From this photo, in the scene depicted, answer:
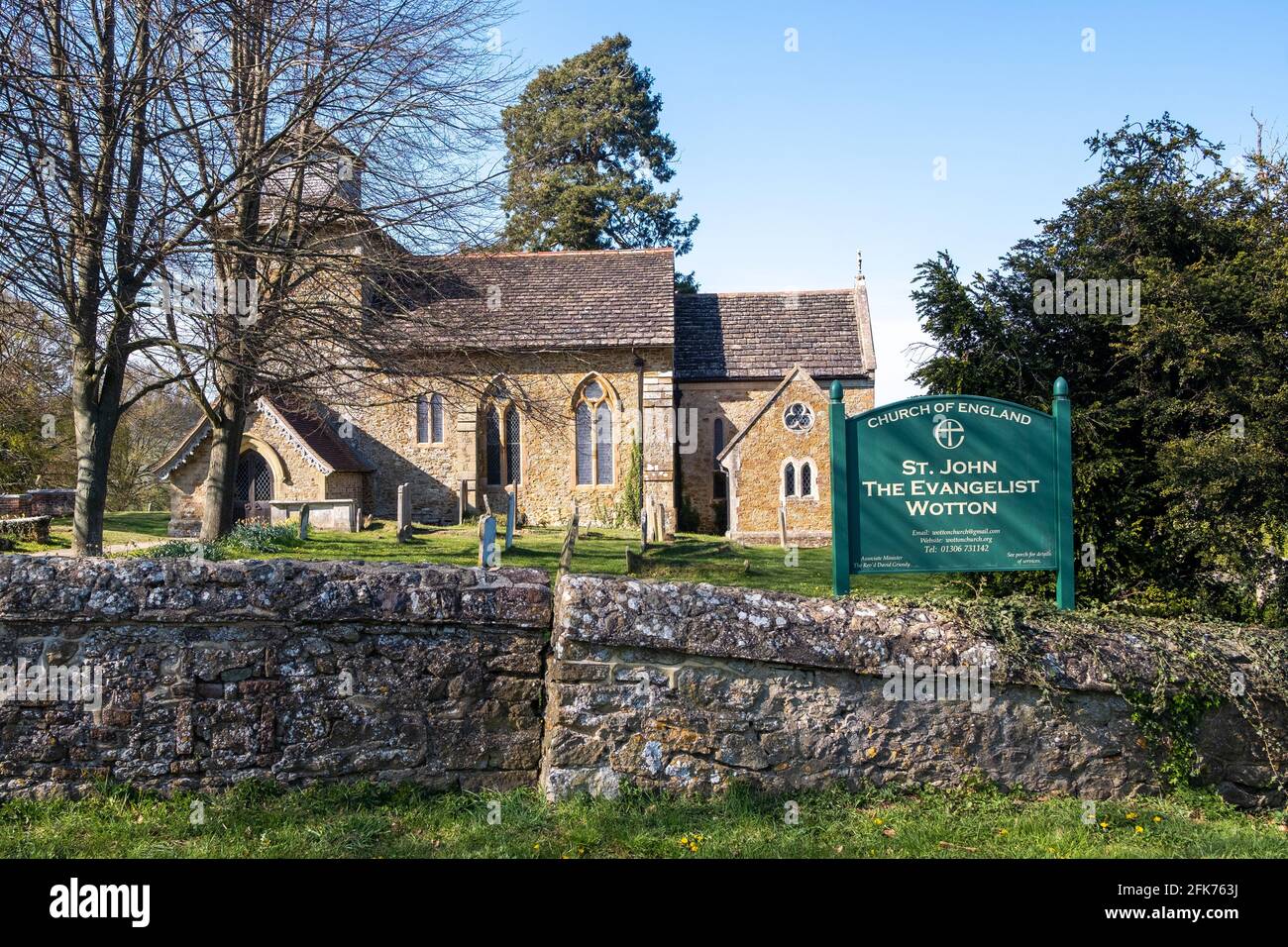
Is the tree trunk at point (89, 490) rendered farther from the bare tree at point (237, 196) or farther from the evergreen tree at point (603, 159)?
the evergreen tree at point (603, 159)

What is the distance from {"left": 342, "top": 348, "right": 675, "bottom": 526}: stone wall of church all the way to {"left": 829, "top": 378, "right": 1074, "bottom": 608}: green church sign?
63.6 feet

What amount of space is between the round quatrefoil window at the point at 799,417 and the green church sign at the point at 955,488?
55.7 feet

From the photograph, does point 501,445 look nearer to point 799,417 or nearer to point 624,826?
point 799,417

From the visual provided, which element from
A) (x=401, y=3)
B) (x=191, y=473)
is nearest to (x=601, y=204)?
(x=191, y=473)

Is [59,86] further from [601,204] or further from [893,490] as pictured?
[601,204]

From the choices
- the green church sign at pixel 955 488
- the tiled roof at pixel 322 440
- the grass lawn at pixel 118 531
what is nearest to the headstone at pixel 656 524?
the tiled roof at pixel 322 440

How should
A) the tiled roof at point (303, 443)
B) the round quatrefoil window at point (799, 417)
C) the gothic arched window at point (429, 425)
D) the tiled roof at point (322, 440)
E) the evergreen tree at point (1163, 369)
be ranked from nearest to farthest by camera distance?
the evergreen tree at point (1163, 369)
the tiled roof at point (303, 443)
the round quatrefoil window at point (799, 417)
the tiled roof at point (322, 440)
the gothic arched window at point (429, 425)

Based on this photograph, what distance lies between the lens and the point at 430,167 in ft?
40.3

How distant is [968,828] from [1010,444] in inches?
93.5

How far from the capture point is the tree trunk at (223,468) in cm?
1528

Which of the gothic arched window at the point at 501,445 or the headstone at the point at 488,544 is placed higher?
the gothic arched window at the point at 501,445

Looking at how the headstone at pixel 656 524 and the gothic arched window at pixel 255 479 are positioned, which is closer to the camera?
the headstone at pixel 656 524

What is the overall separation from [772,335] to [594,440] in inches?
261

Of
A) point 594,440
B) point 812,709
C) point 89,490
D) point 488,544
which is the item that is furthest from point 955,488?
point 594,440
